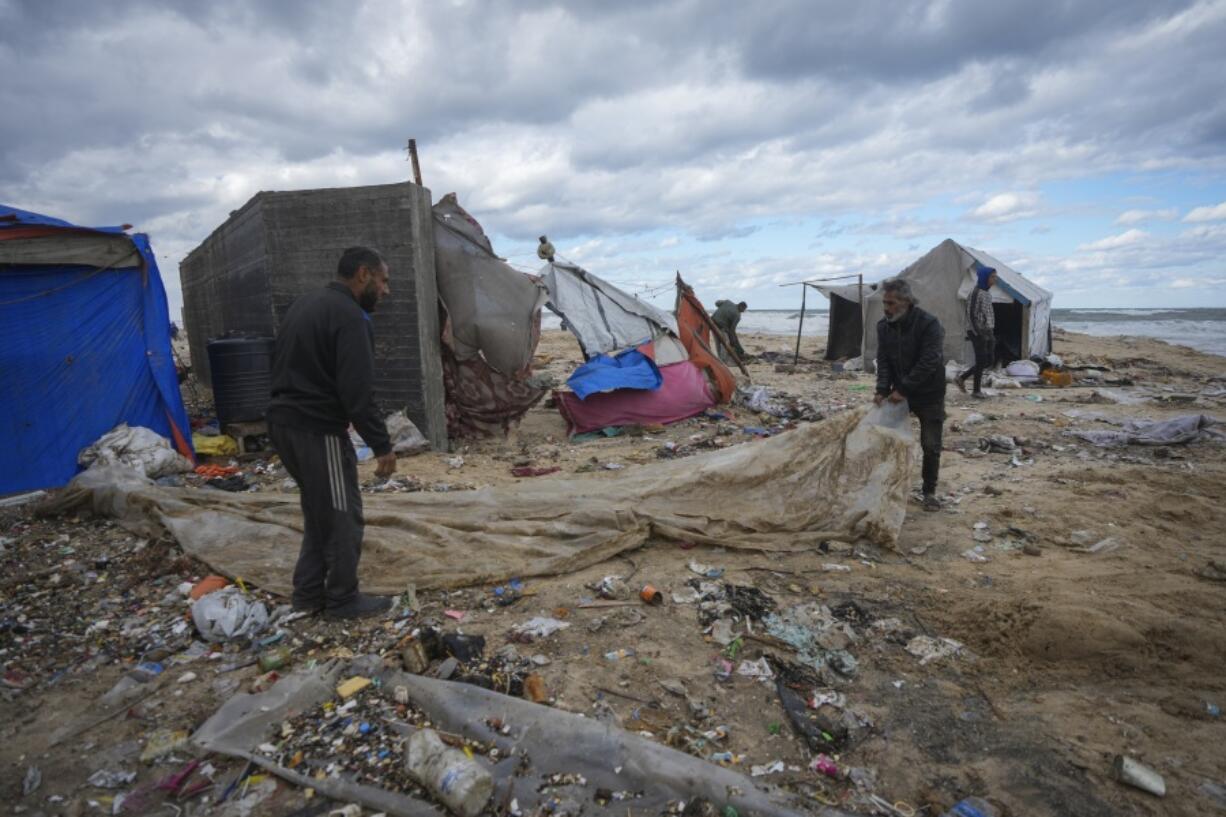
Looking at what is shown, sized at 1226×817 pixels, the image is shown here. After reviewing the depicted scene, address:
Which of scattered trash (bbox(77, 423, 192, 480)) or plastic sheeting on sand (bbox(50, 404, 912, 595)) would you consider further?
scattered trash (bbox(77, 423, 192, 480))

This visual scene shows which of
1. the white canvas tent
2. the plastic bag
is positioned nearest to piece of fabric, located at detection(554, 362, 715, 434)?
the white canvas tent

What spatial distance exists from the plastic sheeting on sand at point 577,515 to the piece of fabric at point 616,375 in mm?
3516

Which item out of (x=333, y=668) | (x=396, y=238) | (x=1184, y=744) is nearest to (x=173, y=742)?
(x=333, y=668)

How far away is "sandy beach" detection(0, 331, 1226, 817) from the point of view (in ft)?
7.32

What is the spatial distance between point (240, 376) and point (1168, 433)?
9835mm

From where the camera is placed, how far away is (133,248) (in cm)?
609

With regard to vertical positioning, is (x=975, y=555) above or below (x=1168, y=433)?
below

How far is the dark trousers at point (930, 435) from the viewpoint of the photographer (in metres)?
4.96

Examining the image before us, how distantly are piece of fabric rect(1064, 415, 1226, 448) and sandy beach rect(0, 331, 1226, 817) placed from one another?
1.62 m

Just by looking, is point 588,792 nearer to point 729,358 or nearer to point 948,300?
point 729,358

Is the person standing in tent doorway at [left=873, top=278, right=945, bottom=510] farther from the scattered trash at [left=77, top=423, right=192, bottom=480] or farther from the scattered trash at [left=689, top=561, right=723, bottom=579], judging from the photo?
the scattered trash at [left=77, top=423, right=192, bottom=480]

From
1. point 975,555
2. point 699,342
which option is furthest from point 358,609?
point 699,342

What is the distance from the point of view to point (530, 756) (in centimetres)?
220

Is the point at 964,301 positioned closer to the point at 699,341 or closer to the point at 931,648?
the point at 699,341
